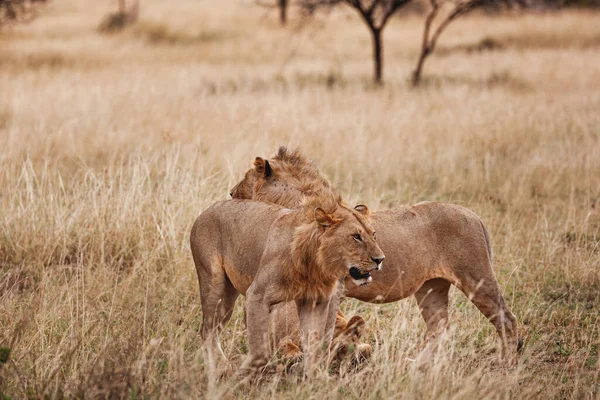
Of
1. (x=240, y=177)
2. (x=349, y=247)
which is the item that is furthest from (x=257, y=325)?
(x=240, y=177)

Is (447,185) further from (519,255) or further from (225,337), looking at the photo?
(225,337)

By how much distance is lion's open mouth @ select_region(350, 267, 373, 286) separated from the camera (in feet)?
12.4

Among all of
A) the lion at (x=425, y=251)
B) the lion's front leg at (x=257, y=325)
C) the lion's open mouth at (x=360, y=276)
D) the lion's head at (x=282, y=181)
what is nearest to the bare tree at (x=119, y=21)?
the lion's head at (x=282, y=181)

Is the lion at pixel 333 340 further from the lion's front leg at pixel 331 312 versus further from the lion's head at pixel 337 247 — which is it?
the lion's head at pixel 337 247

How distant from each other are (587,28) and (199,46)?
40.2 feet

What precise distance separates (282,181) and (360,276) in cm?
115

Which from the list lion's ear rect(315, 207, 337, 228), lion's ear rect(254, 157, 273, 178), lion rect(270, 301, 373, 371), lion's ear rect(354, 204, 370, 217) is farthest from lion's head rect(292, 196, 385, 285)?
lion's ear rect(254, 157, 273, 178)

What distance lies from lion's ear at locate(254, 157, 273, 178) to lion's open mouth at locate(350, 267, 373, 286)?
1.11 metres

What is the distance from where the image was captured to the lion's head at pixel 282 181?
4.70 m

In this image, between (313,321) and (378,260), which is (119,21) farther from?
(378,260)

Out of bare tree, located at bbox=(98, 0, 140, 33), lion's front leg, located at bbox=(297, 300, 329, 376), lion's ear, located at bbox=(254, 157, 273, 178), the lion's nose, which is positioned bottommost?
lion's front leg, located at bbox=(297, 300, 329, 376)

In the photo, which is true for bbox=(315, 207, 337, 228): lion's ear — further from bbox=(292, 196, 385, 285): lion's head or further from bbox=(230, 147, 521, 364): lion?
bbox=(230, 147, 521, 364): lion

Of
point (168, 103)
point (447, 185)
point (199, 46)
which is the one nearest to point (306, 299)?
point (447, 185)

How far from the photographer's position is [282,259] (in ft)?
12.8
